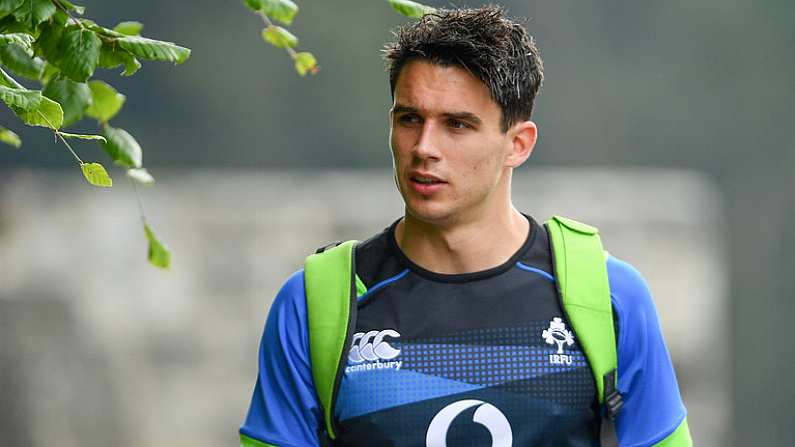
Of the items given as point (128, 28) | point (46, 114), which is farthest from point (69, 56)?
point (128, 28)

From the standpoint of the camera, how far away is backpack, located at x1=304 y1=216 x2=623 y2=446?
138 inches

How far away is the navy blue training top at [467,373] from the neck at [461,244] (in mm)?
56

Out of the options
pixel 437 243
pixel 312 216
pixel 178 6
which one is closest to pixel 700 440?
pixel 312 216

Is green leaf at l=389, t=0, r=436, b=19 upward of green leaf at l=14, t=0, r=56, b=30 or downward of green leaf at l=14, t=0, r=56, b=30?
upward

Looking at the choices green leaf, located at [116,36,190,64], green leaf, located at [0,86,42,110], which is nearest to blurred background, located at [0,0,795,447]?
green leaf, located at [116,36,190,64]

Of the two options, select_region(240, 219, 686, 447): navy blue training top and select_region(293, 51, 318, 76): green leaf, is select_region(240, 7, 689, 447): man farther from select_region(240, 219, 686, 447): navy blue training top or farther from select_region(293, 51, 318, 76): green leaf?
select_region(293, 51, 318, 76): green leaf

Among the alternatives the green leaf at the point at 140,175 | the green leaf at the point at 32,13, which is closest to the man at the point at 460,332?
the green leaf at the point at 140,175

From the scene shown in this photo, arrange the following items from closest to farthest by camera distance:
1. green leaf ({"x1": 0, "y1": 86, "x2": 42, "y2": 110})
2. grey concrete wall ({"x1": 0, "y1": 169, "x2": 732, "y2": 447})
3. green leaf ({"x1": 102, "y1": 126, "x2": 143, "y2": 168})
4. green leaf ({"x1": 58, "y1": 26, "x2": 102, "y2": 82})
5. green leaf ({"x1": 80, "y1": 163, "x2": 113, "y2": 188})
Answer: green leaf ({"x1": 0, "y1": 86, "x2": 42, "y2": 110}) < green leaf ({"x1": 58, "y1": 26, "x2": 102, "y2": 82}) < green leaf ({"x1": 80, "y1": 163, "x2": 113, "y2": 188}) < green leaf ({"x1": 102, "y1": 126, "x2": 143, "y2": 168}) < grey concrete wall ({"x1": 0, "y1": 169, "x2": 732, "y2": 447})

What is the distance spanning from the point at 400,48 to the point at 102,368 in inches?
393

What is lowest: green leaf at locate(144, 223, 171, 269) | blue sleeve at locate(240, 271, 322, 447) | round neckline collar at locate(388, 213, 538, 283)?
blue sleeve at locate(240, 271, 322, 447)

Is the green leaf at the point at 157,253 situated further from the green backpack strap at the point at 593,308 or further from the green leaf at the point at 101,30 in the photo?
the green backpack strap at the point at 593,308

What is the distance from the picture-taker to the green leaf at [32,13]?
9.71 feet

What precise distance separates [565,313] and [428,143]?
49 centimetres

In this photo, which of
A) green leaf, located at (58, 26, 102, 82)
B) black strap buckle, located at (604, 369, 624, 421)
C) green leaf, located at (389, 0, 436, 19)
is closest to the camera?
green leaf, located at (58, 26, 102, 82)
